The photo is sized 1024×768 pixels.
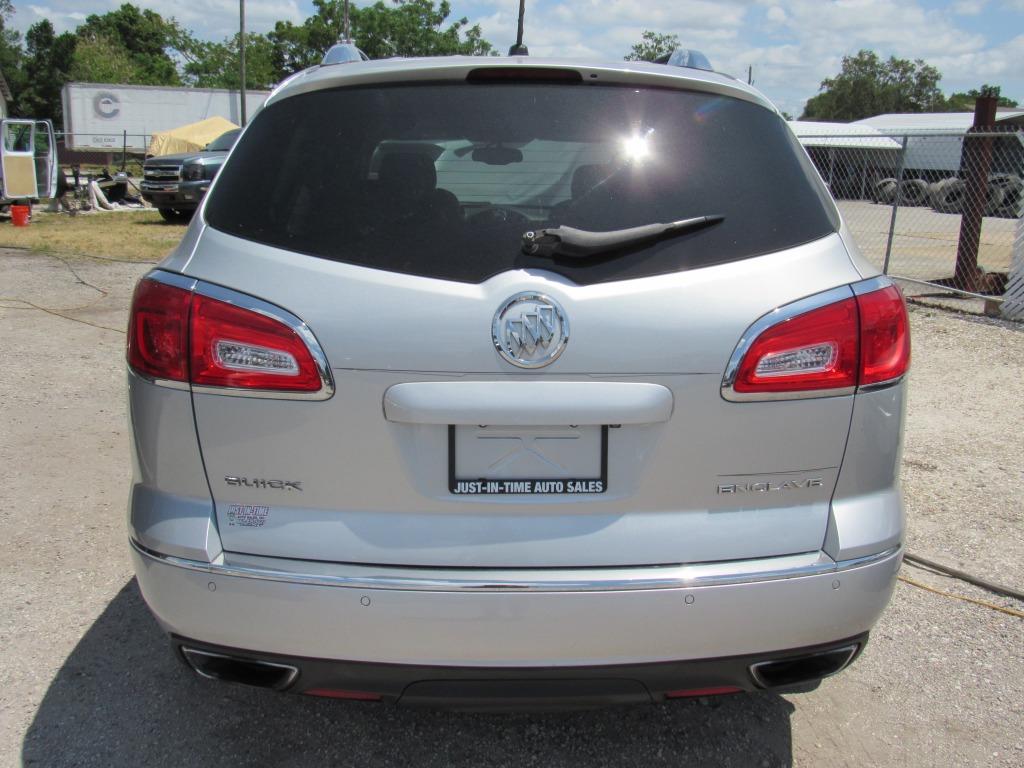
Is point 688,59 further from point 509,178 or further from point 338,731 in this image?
point 338,731

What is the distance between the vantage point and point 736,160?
2.15m

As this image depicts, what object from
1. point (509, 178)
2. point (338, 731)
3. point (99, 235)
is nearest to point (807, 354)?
point (509, 178)

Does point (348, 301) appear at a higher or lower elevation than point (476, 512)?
higher

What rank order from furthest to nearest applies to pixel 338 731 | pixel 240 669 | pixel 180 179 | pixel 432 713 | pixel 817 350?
pixel 180 179 → pixel 432 713 → pixel 338 731 → pixel 240 669 → pixel 817 350

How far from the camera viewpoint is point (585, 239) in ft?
6.38

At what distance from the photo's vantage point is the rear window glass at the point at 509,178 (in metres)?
1.98

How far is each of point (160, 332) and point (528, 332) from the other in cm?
83

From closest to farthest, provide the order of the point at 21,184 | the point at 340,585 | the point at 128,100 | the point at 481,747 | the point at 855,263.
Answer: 1. the point at 340,585
2. the point at 855,263
3. the point at 481,747
4. the point at 21,184
5. the point at 128,100

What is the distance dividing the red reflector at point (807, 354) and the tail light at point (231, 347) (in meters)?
0.93

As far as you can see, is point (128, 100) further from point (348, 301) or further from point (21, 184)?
point (348, 301)

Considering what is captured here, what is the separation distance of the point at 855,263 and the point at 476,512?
3.49 feet

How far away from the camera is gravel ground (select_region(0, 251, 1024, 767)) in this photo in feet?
8.34

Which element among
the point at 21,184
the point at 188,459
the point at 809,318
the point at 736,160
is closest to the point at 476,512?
the point at 188,459

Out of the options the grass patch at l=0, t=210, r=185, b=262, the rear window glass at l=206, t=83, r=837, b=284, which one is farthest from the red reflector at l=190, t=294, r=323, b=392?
the grass patch at l=0, t=210, r=185, b=262
